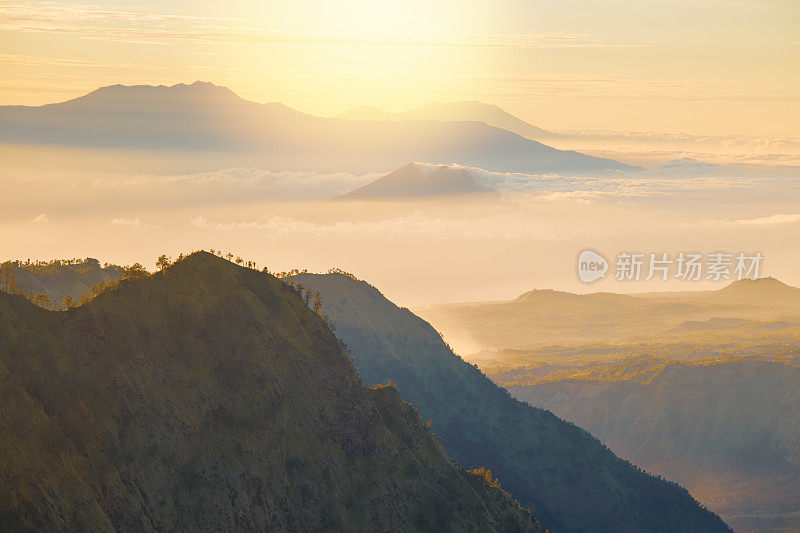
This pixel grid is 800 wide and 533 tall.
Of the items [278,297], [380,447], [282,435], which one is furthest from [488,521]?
[278,297]

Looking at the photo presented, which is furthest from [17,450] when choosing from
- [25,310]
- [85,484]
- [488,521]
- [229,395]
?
[488,521]

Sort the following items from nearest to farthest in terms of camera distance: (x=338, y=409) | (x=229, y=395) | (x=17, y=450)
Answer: (x=17, y=450) < (x=229, y=395) < (x=338, y=409)

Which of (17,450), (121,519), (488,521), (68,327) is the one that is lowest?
(488,521)

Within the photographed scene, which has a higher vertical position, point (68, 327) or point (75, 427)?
point (68, 327)

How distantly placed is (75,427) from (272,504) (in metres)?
22.8

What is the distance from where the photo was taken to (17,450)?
3241 inches

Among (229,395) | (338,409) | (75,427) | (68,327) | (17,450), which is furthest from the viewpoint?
(338,409)

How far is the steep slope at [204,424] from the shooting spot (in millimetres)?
86875

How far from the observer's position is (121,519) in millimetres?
87500

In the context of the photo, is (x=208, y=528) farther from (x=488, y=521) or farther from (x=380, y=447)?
(x=488, y=521)

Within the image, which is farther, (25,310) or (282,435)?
(282,435)

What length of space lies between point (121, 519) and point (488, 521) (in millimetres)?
49310

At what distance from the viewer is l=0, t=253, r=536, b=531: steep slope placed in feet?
285

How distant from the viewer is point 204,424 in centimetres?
10150
